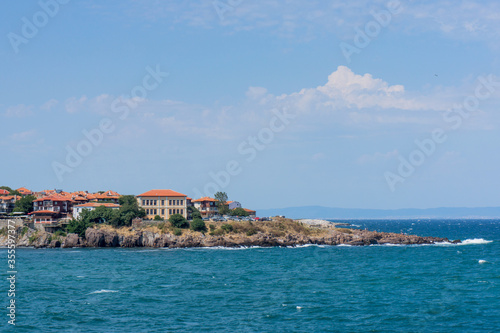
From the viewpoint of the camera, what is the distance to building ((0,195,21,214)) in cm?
14738

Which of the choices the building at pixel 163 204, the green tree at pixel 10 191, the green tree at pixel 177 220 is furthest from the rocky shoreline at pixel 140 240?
the green tree at pixel 10 191

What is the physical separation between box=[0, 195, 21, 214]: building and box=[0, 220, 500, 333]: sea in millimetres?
58111

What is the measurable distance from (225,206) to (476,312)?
371 feet

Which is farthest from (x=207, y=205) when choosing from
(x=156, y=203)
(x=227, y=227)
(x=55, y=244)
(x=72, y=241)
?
(x=55, y=244)

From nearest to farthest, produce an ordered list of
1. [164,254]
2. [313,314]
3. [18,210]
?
[313,314] → [164,254] → [18,210]

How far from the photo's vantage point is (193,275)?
70.4 m

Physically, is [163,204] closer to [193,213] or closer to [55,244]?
[193,213]

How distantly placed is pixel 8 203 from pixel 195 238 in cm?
7026

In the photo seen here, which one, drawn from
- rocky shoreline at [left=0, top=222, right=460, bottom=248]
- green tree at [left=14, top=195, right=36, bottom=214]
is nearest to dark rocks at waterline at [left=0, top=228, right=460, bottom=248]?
rocky shoreline at [left=0, top=222, right=460, bottom=248]

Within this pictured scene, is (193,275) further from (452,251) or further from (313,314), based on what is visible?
(452,251)

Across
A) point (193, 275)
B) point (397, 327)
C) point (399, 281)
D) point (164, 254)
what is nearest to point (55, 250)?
point (164, 254)

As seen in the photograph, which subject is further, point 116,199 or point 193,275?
point 116,199

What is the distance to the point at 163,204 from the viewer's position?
12975 cm

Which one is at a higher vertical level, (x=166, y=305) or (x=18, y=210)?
(x=18, y=210)
